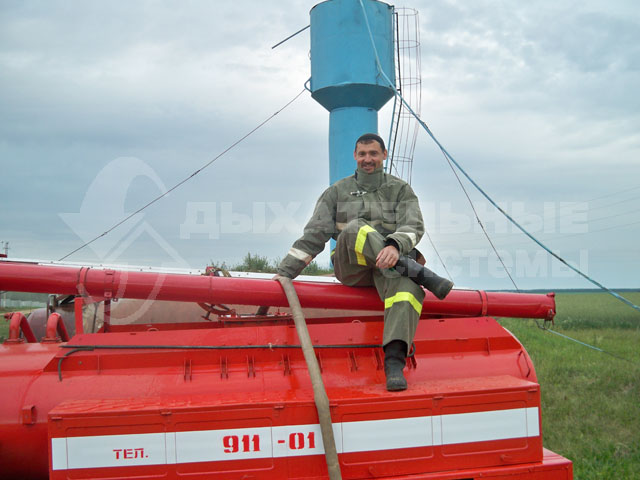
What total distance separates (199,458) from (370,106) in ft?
33.1

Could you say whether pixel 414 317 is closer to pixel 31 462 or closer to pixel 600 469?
pixel 31 462

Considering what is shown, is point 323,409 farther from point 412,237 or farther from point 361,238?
point 412,237

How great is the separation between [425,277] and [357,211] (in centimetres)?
101

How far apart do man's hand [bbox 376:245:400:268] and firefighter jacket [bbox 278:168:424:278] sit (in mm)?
522

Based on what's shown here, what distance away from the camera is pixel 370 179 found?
5.48m

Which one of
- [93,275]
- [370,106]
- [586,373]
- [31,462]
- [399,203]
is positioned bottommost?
[586,373]

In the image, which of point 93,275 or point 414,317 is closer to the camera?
point 414,317

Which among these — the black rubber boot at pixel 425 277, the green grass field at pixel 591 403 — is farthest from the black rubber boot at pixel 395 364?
the green grass field at pixel 591 403

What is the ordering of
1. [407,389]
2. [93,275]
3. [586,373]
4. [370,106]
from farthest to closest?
[370,106] → [586,373] → [93,275] → [407,389]

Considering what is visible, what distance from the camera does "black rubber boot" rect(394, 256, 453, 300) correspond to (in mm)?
4633

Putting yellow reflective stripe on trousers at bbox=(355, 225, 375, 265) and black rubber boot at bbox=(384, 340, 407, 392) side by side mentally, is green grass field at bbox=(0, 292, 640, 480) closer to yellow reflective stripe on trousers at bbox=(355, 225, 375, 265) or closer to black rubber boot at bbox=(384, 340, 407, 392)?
black rubber boot at bbox=(384, 340, 407, 392)

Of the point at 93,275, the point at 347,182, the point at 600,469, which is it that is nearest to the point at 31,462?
the point at 93,275

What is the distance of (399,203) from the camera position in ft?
17.7

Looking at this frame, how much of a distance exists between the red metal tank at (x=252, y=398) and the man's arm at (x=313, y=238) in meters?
0.18
